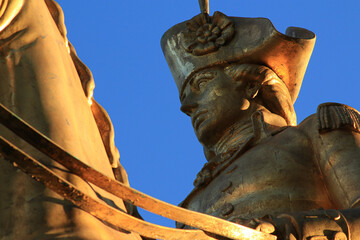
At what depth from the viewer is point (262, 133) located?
24.4 feet

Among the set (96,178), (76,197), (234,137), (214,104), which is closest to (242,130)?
(234,137)

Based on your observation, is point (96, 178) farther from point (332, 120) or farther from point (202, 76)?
point (202, 76)

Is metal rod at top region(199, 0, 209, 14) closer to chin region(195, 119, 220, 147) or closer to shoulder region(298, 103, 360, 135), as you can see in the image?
chin region(195, 119, 220, 147)

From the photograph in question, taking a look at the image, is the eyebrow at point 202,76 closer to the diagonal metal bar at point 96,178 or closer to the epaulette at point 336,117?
the epaulette at point 336,117

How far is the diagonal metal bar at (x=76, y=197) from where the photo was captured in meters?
3.46

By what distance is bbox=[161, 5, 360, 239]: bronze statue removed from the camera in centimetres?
628

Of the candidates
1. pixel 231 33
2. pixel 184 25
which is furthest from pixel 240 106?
pixel 184 25

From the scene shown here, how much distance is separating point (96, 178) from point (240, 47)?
512 cm

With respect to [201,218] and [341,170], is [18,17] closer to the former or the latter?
[201,218]

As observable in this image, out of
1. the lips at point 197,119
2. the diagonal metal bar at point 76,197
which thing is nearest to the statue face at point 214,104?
the lips at point 197,119

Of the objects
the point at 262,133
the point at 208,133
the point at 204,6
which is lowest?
the point at 262,133

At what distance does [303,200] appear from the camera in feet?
21.3

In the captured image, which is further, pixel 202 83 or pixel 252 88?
pixel 202 83

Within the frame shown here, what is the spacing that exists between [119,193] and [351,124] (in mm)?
3399
